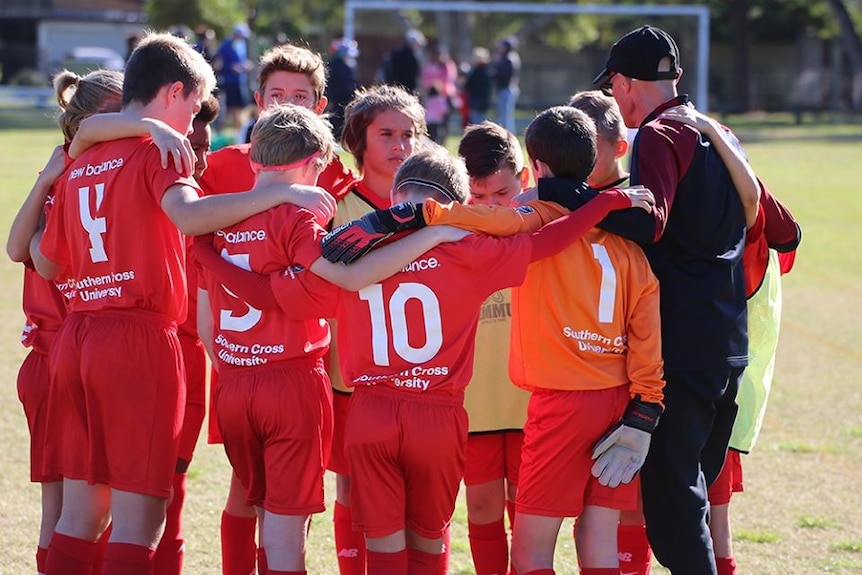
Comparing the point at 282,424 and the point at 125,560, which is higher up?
the point at 282,424

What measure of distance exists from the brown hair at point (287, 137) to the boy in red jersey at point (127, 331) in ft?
0.87

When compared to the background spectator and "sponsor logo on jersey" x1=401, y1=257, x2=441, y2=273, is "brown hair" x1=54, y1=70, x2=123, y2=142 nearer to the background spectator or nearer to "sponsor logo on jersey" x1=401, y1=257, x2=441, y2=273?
"sponsor logo on jersey" x1=401, y1=257, x2=441, y2=273

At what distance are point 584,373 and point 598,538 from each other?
0.53 meters

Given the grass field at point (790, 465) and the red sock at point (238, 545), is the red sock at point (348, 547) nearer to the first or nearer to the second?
the red sock at point (238, 545)

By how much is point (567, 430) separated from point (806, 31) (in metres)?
55.8

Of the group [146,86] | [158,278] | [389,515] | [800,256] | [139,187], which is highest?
[146,86]

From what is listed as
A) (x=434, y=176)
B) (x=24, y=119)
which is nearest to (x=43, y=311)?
(x=434, y=176)

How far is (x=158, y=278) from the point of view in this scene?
383 centimetres

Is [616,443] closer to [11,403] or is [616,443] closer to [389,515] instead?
[389,515]

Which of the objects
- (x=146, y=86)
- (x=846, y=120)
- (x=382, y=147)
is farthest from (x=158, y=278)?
(x=846, y=120)

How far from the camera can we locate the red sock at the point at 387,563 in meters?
3.64

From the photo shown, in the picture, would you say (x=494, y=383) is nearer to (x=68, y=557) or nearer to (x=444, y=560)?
(x=444, y=560)

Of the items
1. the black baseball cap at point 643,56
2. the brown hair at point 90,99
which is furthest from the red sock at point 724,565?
the brown hair at point 90,99

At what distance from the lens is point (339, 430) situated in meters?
4.35
